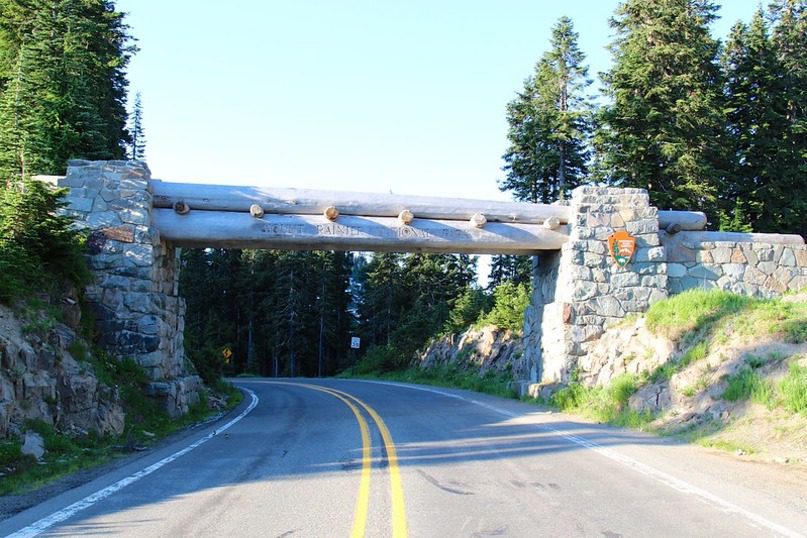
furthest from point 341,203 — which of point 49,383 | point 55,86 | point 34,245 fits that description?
point 55,86

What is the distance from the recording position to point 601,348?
53.7 ft

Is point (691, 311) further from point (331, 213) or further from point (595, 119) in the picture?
point (595, 119)

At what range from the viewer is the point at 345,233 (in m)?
16.3

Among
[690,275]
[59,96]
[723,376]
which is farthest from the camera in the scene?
[59,96]

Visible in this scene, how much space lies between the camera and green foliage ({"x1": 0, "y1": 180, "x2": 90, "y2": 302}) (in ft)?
35.2

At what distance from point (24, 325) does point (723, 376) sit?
1133 cm

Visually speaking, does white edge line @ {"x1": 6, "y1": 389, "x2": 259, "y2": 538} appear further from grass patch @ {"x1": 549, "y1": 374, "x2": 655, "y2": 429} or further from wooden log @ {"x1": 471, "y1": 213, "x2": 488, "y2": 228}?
wooden log @ {"x1": 471, "y1": 213, "x2": 488, "y2": 228}

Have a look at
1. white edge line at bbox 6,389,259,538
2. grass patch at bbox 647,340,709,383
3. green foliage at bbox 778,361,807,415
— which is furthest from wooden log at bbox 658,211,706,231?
white edge line at bbox 6,389,259,538

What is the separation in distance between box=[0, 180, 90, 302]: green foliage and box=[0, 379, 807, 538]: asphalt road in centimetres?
373

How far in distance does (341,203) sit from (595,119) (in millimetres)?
17646

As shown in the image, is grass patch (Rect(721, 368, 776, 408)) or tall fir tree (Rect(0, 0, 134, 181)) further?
tall fir tree (Rect(0, 0, 134, 181))

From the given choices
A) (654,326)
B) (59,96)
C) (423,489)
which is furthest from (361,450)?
(59,96)

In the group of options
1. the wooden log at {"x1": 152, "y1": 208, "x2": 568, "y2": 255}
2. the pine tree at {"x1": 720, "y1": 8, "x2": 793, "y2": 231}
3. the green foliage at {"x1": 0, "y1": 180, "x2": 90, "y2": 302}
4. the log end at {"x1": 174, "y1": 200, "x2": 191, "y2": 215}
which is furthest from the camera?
the pine tree at {"x1": 720, "y1": 8, "x2": 793, "y2": 231}

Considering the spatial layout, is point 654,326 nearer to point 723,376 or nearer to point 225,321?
→ point 723,376
